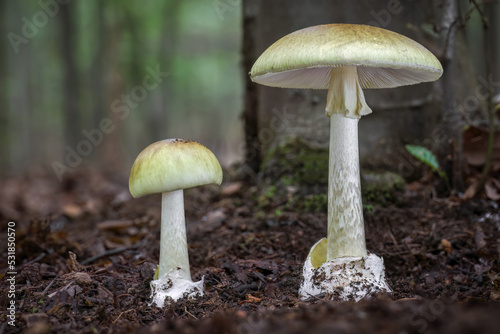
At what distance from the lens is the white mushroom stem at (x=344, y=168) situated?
284cm

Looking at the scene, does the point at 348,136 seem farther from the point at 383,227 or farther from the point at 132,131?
the point at 132,131

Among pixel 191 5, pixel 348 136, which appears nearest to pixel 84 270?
pixel 348 136

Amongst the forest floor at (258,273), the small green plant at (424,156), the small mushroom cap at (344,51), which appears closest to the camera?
the forest floor at (258,273)

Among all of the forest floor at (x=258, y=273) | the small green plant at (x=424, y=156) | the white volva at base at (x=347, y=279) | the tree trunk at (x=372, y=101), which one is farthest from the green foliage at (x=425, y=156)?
the white volva at base at (x=347, y=279)

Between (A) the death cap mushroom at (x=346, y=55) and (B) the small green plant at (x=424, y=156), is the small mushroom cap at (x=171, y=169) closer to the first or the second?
(A) the death cap mushroom at (x=346, y=55)

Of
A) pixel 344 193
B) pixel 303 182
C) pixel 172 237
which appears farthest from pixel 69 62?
pixel 344 193

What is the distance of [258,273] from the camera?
3141 mm

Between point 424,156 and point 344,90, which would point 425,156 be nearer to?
point 424,156

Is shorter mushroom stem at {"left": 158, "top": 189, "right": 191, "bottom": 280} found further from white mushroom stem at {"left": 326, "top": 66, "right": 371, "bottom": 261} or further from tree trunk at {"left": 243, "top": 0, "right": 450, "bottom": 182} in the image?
tree trunk at {"left": 243, "top": 0, "right": 450, "bottom": 182}

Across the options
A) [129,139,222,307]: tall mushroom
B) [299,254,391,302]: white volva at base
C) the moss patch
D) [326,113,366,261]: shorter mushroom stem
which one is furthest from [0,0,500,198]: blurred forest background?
[129,139,222,307]: tall mushroom

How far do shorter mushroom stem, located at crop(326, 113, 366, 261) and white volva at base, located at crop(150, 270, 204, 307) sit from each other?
0.96 meters

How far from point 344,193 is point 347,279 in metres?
0.58

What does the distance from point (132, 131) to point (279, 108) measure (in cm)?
3112

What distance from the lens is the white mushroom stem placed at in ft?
9.32
